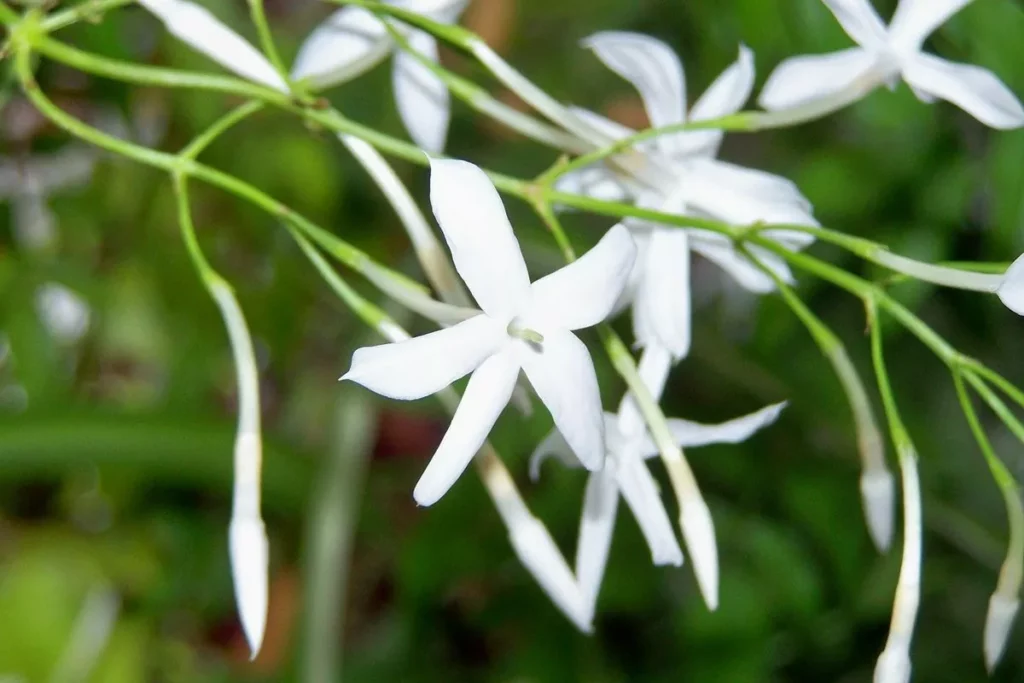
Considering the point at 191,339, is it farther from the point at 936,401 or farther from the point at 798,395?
the point at 936,401

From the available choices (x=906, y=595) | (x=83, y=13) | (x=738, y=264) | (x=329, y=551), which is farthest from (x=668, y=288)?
(x=329, y=551)

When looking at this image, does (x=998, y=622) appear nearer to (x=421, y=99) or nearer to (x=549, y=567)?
(x=549, y=567)

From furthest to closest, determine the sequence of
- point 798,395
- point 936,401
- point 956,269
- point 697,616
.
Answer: point 936,401, point 798,395, point 697,616, point 956,269

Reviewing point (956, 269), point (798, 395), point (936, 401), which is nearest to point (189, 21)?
point (956, 269)

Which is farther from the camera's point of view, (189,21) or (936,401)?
(936,401)

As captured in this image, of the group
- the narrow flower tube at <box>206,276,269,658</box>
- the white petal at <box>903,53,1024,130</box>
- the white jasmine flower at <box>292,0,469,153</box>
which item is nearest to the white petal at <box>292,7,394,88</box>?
the white jasmine flower at <box>292,0,469,153</box>
